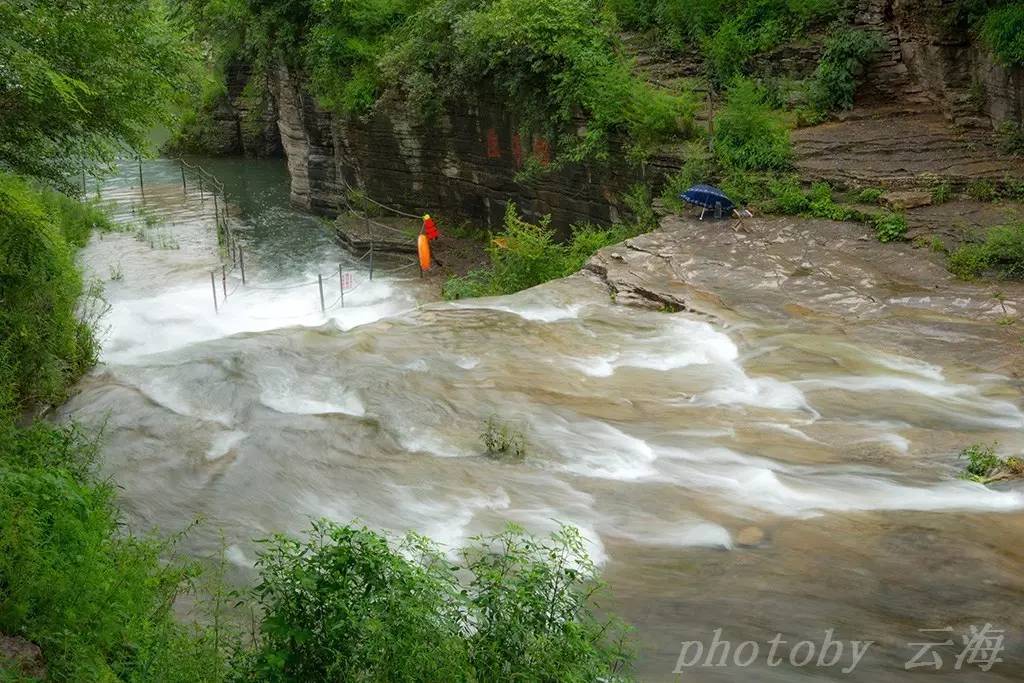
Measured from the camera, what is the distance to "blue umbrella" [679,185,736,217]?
17.1 meters

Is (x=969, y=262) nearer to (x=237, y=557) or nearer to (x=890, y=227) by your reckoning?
(x=890, y=227)

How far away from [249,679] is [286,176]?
37175mm

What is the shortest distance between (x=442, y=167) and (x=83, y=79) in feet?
41.0

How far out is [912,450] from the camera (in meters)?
9.68

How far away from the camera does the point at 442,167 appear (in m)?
26.7

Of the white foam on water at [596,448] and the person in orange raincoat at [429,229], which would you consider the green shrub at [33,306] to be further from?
the person in orange raincoat at [429,229]

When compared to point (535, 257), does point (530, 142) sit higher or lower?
higher

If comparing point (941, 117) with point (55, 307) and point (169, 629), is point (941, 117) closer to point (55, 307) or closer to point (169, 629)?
point (55, 307)

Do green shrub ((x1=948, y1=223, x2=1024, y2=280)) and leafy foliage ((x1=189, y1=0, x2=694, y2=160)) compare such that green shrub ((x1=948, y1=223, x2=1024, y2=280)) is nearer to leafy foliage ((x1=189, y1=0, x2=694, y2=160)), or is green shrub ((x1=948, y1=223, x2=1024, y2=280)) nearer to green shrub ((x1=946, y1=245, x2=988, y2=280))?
green shrub ((x1=946, y1=245, x2=988, y2=280))

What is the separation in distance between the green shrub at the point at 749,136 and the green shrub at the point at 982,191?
3.19 meters

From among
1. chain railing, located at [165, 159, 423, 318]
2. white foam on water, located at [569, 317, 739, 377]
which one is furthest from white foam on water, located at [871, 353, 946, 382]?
chain railing, located at [165, 159, 423, 318]

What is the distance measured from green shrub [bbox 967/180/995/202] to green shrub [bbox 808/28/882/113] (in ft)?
13.1

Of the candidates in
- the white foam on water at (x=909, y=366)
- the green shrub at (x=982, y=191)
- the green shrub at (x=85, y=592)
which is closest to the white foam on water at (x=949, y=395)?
the white foam on water at (x=909, y=366)

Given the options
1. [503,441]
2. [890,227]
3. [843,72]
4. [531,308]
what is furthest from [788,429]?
[843,72]
